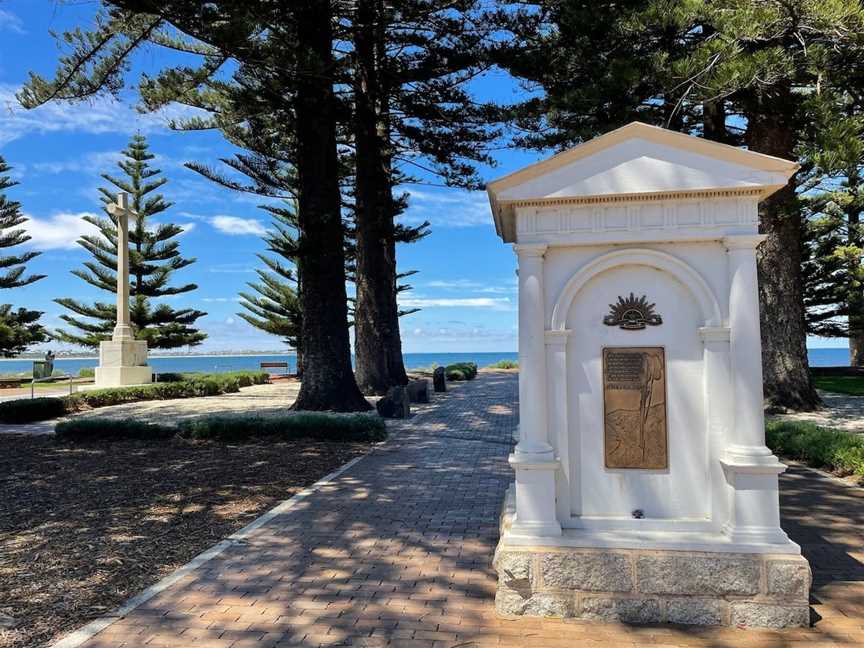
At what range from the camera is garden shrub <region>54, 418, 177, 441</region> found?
30.5ft

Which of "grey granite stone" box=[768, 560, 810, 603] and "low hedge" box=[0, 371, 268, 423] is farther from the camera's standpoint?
"low hedge" box=[0, 371, 268, 423]

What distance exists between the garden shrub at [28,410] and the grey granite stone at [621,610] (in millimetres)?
12356

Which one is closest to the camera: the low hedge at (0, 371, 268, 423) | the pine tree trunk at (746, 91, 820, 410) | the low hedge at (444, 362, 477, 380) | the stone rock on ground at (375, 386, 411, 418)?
the pine tree trunk at (746, 91, 820, 410)

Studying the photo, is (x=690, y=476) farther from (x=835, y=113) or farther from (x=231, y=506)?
(x=835, y=113)

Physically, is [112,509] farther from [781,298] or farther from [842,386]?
[842,386]

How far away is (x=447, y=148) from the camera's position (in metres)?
16.0

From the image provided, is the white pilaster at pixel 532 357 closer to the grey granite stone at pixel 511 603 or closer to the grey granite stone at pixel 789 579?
the grey granite stone at pixel 511 603

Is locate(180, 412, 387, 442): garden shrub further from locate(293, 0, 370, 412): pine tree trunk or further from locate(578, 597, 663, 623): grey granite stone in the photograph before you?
locate(578, 597, 663, 623): grey granite stone

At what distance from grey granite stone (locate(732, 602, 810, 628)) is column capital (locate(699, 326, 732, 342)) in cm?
140

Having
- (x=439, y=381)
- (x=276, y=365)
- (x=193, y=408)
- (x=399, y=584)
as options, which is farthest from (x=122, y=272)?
(x=399, y=584)

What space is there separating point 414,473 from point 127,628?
390 cm

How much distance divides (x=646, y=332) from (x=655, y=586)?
1396 millimetres

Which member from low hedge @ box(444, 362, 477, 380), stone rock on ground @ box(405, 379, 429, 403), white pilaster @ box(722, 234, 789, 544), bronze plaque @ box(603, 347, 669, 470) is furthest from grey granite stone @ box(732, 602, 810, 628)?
low hedge @ box(444, 362, 477, 380)

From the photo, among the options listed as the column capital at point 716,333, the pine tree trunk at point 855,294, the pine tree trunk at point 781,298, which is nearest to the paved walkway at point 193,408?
the column capital at point 716,333
